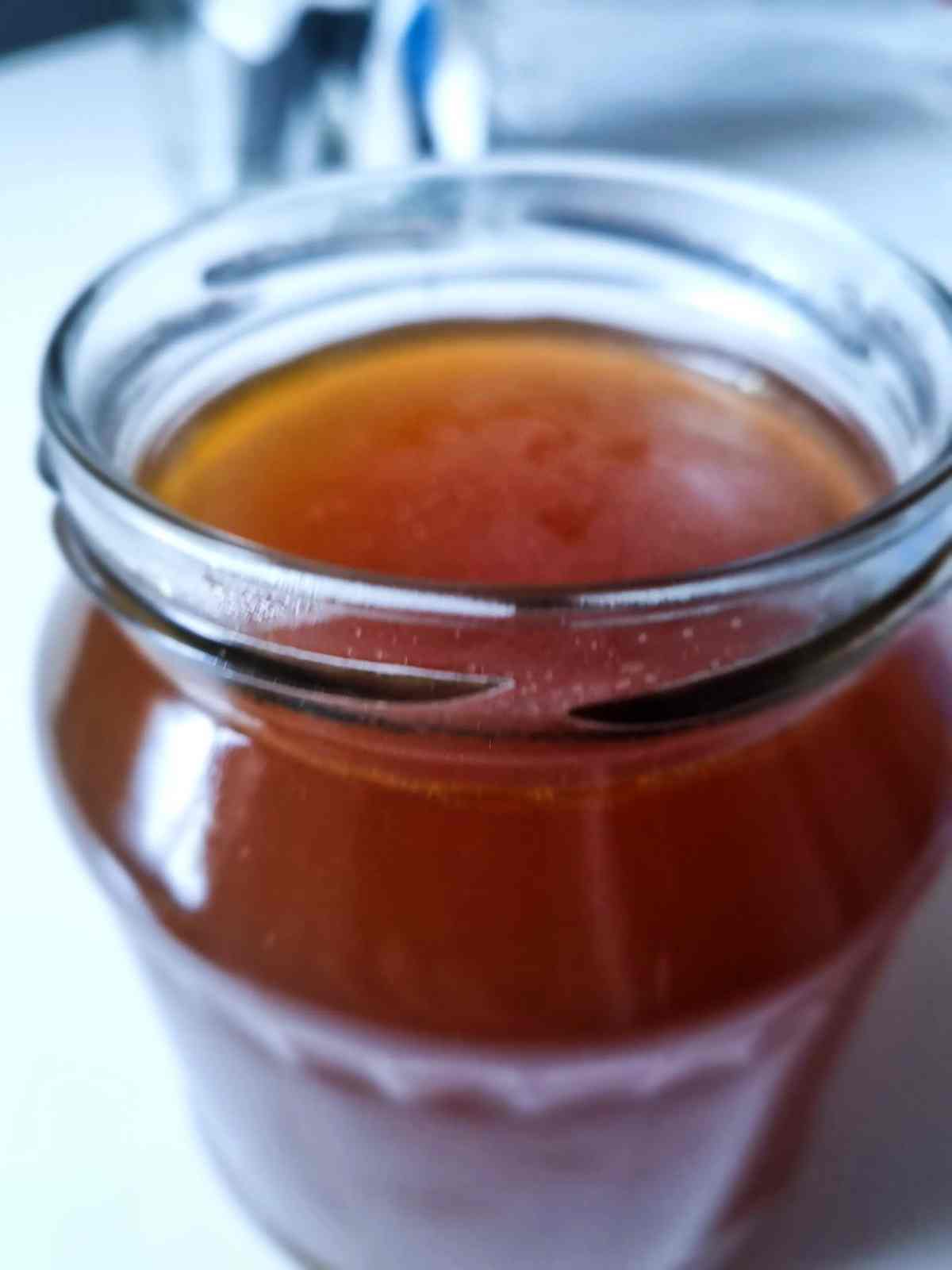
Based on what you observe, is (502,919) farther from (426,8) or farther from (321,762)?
(426,8)

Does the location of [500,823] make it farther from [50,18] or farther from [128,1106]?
[50,18]

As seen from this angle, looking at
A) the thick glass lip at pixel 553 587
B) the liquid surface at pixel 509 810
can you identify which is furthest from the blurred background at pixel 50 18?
the liquid surface at pixel 509 810

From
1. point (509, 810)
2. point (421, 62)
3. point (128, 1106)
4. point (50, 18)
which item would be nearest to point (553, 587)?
point (509, 810)

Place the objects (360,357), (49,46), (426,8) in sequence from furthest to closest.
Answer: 1. (49,46)
2. (426,8)
3. (360,357)

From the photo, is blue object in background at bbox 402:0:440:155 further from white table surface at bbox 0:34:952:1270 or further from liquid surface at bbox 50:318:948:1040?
liquid surface at bbox 50:318:948:1040

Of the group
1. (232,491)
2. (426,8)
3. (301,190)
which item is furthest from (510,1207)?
(426,8)

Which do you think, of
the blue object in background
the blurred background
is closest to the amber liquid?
the blue object in background

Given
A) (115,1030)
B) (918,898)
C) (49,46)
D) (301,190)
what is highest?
(301,190)

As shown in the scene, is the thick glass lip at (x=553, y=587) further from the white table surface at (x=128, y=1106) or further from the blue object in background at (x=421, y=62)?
the blue object in background at (x=421, y=62)
